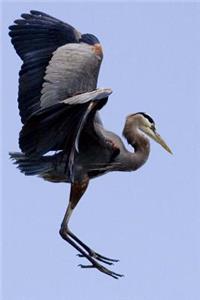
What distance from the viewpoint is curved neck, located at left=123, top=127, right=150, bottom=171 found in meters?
13.8

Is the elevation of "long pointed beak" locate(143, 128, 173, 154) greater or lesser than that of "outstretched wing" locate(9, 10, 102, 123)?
lesser

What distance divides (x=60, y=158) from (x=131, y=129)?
96 cm

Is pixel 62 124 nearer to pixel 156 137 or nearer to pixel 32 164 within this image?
pixel 32 164

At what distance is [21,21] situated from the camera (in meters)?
14.5

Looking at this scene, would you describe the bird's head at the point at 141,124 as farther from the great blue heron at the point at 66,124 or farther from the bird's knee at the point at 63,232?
the bird's knee at the point at 63,232

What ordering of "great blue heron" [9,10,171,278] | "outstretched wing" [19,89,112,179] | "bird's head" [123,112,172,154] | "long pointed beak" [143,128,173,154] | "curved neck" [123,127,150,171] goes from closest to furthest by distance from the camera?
"outstretched wing" [19,89,112,179] → "great blue heron" [9,10,171,278] → "curved neck" [123,127,150,171] → "bird's head" [123,112,172,154] → "long pointed beak" [143,128,173,154]

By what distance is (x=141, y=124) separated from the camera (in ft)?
45.9

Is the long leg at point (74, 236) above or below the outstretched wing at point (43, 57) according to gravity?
below

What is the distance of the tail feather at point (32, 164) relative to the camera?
13.4 meters

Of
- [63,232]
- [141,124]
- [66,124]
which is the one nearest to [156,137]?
[141,124]

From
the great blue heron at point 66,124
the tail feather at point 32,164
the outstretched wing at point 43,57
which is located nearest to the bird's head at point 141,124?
the great blue heron at point 66,124

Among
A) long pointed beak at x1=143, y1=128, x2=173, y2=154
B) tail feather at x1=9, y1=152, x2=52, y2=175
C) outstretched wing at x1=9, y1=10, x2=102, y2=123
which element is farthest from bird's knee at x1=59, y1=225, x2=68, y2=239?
long pointed beak at x1=143, y1=128, x2=173, y2=154

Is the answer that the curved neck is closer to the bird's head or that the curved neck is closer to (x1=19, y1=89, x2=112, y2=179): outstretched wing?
the bird's head

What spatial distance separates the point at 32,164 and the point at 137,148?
106 cm
